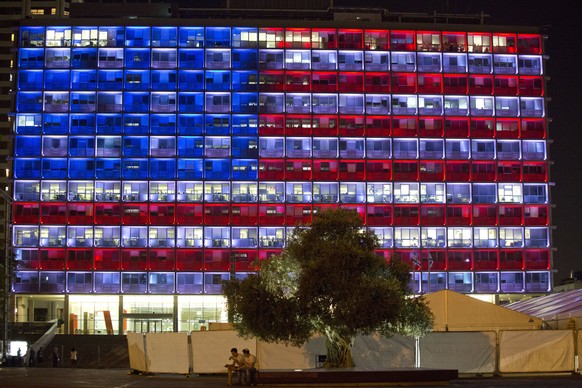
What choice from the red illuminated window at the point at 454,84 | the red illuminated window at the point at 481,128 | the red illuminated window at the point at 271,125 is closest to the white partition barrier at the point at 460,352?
the red illuminated window at the point at 271,125

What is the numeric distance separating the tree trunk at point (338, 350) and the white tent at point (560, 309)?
13599 mm

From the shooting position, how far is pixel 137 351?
4919 centimetres

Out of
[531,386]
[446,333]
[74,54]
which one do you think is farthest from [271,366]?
[74,54]

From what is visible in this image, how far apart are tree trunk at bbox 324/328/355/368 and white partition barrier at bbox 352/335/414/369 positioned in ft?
3.91

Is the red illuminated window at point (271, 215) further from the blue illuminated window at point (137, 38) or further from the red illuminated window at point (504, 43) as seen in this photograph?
the red illuminated window at point (504, 43)

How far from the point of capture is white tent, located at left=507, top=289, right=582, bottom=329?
50.4 meters

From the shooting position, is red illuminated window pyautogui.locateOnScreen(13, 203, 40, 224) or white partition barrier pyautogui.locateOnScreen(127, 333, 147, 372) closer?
white partition barrier pyautogui.locateOnScreen(127, 333, 147, 372)

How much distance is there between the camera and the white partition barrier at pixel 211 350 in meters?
46.2

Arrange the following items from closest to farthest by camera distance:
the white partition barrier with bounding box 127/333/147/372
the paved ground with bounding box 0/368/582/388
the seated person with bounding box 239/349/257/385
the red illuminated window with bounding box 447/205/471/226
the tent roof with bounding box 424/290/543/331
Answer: the paved ground with bounding box 0/368/582/388
the seated person with bounding box 239/349/257/385
the white partition barrier with bounding box 127/333/147/372
the tent roof with bounding box 424/290/543/331
the red illuminated window with bounding box 447/205/471/226

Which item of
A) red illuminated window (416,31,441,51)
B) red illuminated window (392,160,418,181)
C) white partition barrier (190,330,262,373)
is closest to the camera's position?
white partition barrier (190,330,262,373)

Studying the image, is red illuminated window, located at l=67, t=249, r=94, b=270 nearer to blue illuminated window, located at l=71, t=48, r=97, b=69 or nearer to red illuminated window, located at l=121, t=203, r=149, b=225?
red illuminated window, located at l=121, t=203, r=149, b=225

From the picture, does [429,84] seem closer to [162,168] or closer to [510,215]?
[510,215]

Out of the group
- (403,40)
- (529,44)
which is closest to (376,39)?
(403,40)

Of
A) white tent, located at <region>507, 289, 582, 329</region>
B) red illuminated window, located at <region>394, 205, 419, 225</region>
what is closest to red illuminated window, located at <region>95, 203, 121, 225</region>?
red illuminated window, located at <region>394, 205, 419, 225</region>
